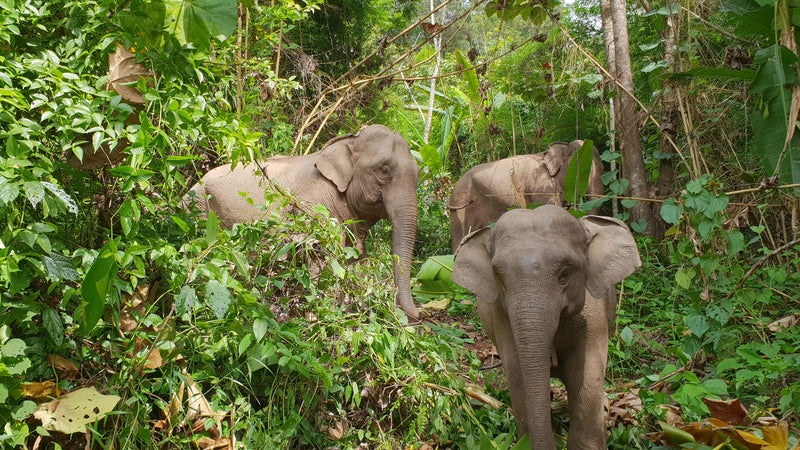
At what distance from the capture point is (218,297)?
3.27m

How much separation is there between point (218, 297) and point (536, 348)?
1536 mm

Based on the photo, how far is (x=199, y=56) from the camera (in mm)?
3631

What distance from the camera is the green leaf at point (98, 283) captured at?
283 cm

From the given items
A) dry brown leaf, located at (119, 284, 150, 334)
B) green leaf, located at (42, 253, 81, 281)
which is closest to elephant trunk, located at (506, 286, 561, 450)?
dry brown leaf, located at (119, 284, 150, 334)

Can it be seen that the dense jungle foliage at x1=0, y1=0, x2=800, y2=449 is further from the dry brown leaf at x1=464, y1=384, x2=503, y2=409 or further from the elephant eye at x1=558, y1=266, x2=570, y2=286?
the elephant eye at x1=558, y1=266, x2=570, y2=286

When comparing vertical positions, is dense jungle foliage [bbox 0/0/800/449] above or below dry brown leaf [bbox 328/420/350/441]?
above

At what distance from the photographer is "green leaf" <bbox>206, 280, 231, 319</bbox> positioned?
3225 mm

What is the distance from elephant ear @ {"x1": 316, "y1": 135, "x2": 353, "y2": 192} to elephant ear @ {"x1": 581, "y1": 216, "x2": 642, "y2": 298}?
3251mm

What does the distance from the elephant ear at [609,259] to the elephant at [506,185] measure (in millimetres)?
5567

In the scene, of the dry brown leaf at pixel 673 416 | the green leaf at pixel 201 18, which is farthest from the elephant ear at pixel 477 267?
the green leaf at pixel 201 18

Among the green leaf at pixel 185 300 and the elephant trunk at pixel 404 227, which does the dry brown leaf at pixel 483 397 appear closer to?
the elephant trunk at pixel 404 227

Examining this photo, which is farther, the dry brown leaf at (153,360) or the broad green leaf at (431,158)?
the broad green leaf at (431,158)

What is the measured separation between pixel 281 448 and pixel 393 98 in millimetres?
9834

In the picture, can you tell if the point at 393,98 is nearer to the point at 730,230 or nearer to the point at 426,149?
the point at 426,149
